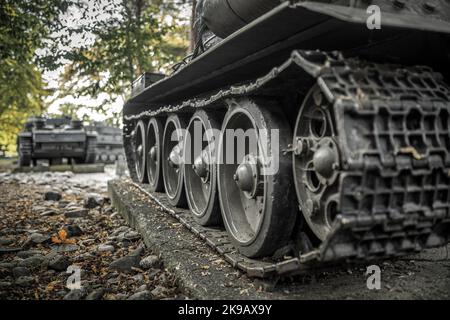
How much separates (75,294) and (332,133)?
181 cm

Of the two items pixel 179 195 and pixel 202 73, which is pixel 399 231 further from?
pixel 179 195

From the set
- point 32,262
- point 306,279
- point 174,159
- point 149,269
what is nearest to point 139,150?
point 174,159

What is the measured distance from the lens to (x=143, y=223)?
3.92 meters

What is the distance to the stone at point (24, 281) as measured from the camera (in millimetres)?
2799

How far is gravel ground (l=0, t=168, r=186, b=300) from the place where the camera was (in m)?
2.66

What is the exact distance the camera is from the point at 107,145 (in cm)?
1867

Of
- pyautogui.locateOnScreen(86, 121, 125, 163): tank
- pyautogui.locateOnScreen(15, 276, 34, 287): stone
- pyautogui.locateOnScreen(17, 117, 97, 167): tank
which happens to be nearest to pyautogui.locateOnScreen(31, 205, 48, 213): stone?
pyautogui.locateOnScreen(15, 276, 34, 287): stone

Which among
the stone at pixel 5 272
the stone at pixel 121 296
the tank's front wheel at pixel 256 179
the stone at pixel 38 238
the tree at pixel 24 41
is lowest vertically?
the stone at pixel 5 272

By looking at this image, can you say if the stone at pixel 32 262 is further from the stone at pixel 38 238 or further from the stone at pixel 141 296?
the stone at pixel 141 296

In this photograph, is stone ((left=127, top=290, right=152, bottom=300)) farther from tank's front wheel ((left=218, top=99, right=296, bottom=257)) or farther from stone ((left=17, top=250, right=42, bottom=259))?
stone ((left=17, top=250, right=42, bottom=259))

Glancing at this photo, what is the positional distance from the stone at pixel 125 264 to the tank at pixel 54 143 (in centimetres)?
1101

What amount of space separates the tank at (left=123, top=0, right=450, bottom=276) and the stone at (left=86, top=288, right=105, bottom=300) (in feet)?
2.64

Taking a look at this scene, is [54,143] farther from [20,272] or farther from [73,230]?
[20,272]

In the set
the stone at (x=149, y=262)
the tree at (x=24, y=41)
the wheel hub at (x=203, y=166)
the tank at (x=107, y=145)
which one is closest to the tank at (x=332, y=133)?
the wheel hub at (x=203, y=166)
